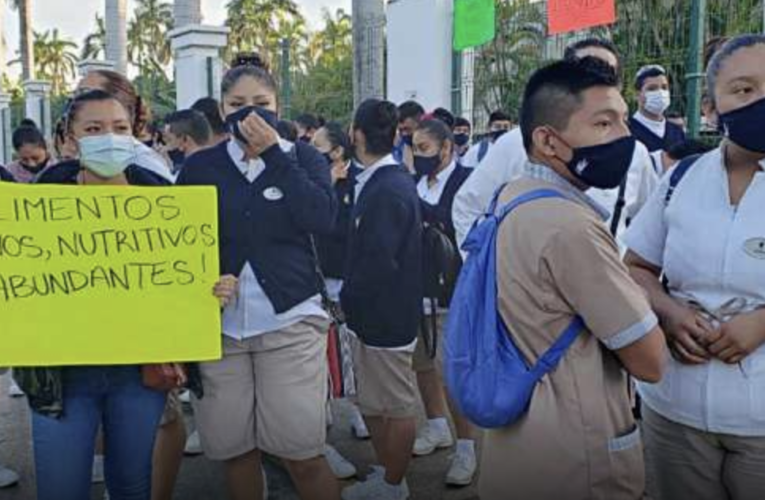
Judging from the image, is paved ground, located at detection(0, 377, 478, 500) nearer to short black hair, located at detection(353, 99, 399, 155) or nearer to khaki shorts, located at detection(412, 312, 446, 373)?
khaki shorts, located at detection(412, 312, 446, 373)

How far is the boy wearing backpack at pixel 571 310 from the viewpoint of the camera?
6.84 ft

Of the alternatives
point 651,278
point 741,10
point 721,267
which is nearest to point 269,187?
point 651,278

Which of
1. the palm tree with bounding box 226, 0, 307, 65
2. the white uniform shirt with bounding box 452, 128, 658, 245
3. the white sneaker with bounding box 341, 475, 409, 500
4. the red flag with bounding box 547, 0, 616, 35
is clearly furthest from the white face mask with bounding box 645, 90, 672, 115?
the palm tree with bounding box 226, 0, 307, 65

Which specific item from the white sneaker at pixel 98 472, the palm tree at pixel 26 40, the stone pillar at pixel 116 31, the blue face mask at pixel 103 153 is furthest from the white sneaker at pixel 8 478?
the palm tree at pixel 26 40

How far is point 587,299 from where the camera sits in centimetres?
207

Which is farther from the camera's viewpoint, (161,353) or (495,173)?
(495,173)

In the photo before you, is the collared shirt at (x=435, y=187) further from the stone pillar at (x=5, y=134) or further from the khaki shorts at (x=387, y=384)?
the stone pillar at (x=5, y=134)

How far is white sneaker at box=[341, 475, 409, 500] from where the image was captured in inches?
162

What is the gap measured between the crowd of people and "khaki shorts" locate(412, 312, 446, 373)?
0.02 m

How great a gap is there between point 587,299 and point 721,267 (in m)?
0.48

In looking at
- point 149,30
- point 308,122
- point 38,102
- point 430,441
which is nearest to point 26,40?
point 38,102

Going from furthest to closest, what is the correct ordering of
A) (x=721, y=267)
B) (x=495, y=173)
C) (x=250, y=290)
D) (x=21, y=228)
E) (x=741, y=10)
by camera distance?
1. (x=741, y=10)
2. (x=495, y=173)
3. (x=250, y=290)
4. (x=21, y=228)
5. (x=721, y=267)

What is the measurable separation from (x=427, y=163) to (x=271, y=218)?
182cm

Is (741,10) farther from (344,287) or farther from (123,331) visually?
(123,331)
